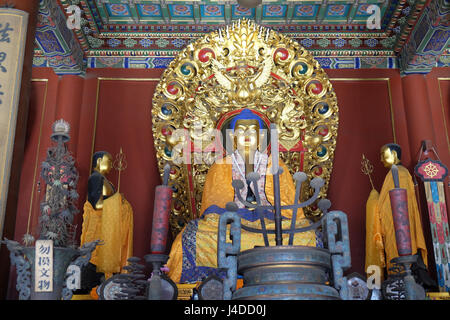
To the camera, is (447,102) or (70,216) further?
(447,102)

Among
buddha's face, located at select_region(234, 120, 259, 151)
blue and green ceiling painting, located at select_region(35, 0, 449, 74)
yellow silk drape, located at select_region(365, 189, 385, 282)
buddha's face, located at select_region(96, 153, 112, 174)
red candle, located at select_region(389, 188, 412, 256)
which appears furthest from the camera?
blue and green ceiling painting, located at select_region(35, 0, 449, 74)

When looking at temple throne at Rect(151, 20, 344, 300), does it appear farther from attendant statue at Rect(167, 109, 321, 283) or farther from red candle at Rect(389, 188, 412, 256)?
red candle at Rect(389, 188, 412, 256)

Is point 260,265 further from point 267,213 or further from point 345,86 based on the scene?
point 345,86

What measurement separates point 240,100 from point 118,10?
1.58m

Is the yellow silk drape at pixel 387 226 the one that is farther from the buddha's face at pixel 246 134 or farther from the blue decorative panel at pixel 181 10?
the blue decorative panel at pixel 181 10

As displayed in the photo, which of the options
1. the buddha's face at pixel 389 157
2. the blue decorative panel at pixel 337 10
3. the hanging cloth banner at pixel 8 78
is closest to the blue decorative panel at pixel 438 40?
the blue decorative panel at pixel 337 10

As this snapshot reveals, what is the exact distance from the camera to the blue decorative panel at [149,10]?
4895 mm

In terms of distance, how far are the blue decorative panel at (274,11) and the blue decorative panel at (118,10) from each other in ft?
4.66

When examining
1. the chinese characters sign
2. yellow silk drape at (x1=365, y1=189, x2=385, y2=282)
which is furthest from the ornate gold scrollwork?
the chinese characters sign

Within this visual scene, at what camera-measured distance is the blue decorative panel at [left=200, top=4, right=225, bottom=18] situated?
4.89 m

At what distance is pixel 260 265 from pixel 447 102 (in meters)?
4.00

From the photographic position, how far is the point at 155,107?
15.8 ft

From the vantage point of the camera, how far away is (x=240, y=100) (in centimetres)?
483
